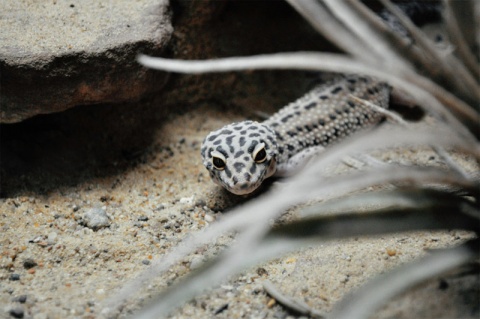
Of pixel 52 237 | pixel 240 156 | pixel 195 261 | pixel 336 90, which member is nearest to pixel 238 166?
pixel 240 156

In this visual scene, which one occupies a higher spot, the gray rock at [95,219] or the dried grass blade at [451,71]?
the dried grass blade at [451,71]

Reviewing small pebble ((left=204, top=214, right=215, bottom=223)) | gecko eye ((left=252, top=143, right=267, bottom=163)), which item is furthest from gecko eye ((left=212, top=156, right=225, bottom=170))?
small pebble ((left=204, top=214, right=215, bottom=223))

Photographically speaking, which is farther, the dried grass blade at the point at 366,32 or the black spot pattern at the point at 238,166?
the black spot pattern at the point at 238,166

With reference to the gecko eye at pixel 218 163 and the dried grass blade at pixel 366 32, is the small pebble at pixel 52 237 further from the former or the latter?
the dried grass blade at pixel 366 32

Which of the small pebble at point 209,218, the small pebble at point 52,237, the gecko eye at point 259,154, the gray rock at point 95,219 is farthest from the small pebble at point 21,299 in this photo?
the gecko eye at point 259,154

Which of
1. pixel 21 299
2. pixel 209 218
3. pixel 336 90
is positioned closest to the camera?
pixel 21 299

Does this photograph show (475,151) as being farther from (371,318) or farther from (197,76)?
(197,76)

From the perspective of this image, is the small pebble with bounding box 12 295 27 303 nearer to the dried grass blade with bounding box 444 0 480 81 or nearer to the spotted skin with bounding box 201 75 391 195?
the spotted skin with bounding box 201 75 391 195

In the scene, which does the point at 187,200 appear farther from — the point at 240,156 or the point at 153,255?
the point at 153,255
